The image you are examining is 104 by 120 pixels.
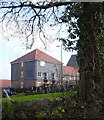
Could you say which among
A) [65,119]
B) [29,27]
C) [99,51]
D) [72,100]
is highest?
[29,27]

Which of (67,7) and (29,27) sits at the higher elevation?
(67,7)

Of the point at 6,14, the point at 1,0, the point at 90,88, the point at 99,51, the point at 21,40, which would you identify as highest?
the point at 1,0

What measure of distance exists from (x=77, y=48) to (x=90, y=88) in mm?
1193

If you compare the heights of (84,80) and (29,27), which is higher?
(29,27)

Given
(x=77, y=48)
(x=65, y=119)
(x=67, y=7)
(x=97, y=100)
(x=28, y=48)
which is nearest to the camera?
(x=65, y=119)

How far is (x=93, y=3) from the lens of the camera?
4828 millimetres

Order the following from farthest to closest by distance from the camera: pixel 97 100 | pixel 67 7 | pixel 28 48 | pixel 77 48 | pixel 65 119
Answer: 1. pixel 28 48
2. pixel 67 7
3. pixel 77 48
4. pixel 97 100
5. pixel 65 119

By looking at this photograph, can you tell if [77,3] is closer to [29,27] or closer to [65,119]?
[29,27]

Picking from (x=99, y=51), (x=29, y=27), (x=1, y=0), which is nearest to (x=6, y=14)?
(x=1, y=0)

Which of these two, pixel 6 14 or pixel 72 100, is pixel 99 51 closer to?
pixel 72 100

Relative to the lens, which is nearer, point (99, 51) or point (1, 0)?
point (99, 51)

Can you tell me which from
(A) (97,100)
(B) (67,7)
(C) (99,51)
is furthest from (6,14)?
(A) (97,100)

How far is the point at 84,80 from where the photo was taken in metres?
→ 4.63

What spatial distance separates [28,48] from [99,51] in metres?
2.41
